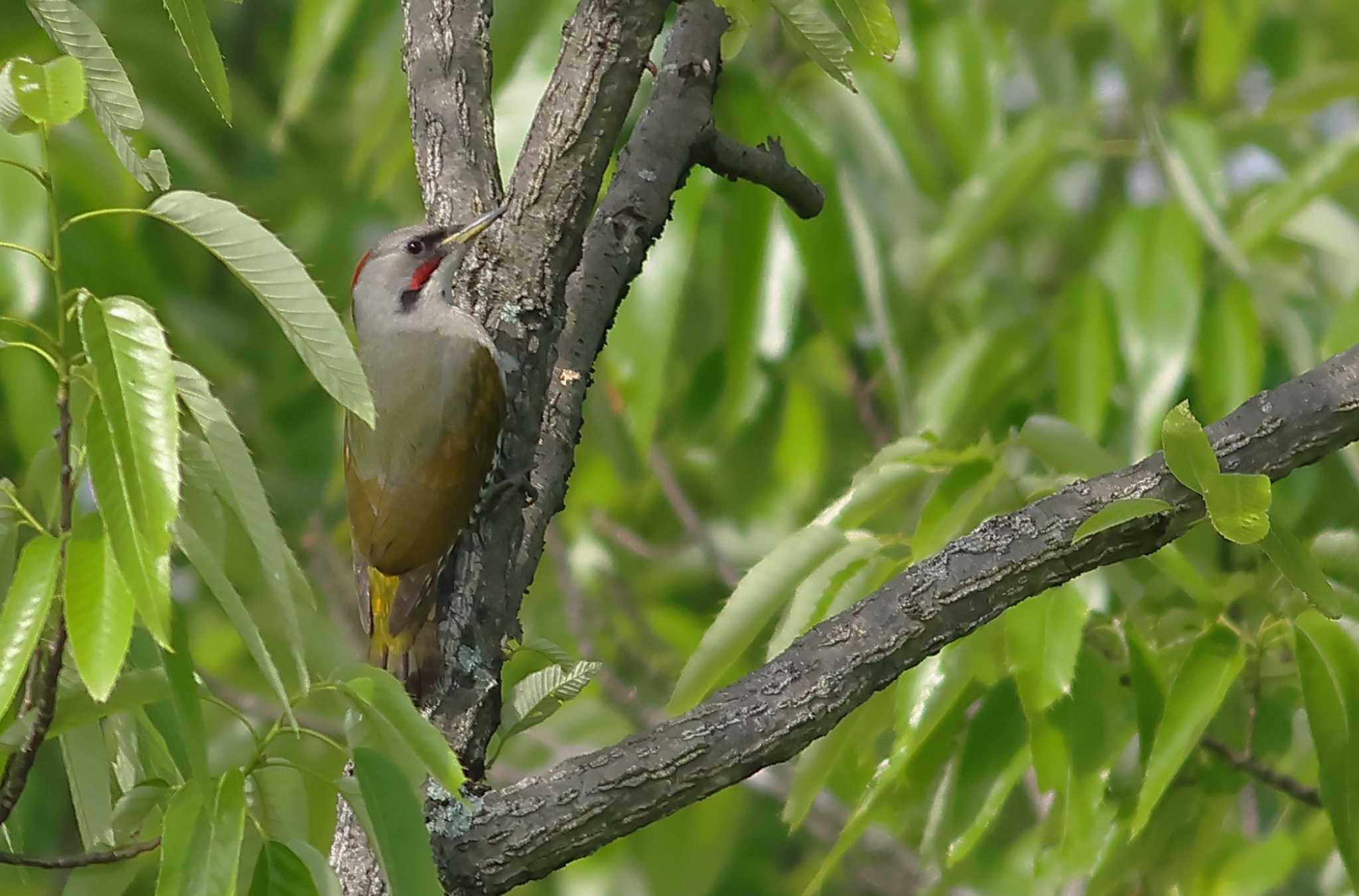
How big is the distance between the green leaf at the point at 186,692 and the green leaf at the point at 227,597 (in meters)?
0.04

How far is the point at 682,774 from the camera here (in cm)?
202

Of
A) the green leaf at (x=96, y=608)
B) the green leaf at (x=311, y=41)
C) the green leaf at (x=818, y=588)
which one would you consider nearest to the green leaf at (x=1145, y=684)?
the green leaf at (x=818, y=588)

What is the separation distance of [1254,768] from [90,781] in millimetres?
2011

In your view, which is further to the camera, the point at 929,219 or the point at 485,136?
the point at 929,219

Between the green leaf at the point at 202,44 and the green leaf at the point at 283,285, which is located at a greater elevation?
the green leaf at the point at 202,44

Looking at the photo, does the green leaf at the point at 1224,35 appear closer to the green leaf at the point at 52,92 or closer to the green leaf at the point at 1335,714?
the green leaf at the point at 1335,714

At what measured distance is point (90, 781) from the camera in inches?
74.4

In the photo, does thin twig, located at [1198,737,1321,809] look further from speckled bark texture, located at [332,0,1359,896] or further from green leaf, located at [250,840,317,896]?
green leaf, located at [250,840,317,896]

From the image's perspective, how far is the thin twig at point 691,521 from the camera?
18.7 feet

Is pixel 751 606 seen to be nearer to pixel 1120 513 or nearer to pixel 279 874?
pixel 1120 513

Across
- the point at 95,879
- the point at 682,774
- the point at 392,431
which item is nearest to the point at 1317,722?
the point at 682,774

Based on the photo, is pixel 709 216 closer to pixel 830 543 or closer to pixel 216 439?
pixel 830 543

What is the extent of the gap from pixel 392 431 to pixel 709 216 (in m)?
1.71

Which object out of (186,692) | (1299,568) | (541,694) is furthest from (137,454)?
(1299,568)
